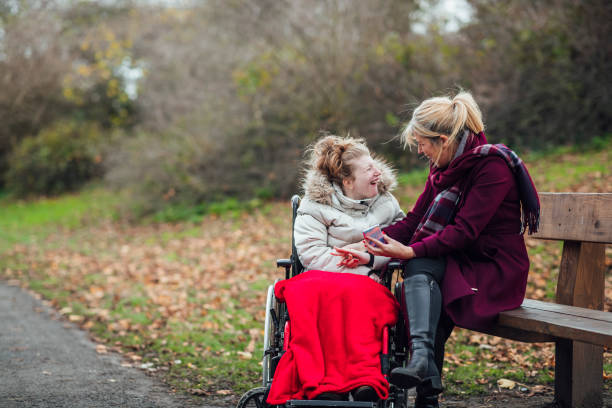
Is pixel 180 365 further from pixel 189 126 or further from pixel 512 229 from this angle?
pixel 189 126

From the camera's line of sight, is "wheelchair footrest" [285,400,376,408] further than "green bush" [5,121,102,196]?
No

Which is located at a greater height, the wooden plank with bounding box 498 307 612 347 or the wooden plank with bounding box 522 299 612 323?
the wooden plank with bounding box 522 299 612 323

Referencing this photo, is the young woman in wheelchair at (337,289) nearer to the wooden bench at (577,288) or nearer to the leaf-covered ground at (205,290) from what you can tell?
the wooden bench at (577,288)

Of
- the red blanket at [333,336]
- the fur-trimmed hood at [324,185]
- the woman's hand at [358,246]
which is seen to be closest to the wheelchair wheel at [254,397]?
the red blanket at [333,336]

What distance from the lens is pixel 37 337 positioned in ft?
17.8

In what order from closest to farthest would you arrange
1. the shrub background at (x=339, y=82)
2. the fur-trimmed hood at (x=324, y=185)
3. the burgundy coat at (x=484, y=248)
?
the burgundy coat at (x=484, y=248) → the fur-trimmed hood at (x=324, y=185) → the shrub background at (x=339, y=82)

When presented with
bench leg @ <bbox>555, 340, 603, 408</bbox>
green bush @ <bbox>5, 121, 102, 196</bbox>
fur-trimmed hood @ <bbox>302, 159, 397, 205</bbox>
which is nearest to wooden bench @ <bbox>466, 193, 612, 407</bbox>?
bench leg @ <bbox>555, 340, 603, 408</bbox>

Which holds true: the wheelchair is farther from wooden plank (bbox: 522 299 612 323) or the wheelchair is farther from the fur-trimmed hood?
wooden plank (bbox: 522 299 612 323)

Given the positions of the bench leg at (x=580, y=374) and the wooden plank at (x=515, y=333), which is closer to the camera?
the wooden plank at (x=515, y=333)

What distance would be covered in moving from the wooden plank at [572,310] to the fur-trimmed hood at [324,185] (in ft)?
3.31

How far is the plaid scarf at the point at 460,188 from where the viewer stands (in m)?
3.01

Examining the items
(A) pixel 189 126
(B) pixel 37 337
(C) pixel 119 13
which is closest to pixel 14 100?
(C) pixel 119 13

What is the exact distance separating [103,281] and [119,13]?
1844 cm

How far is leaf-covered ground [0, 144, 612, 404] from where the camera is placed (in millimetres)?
4329
